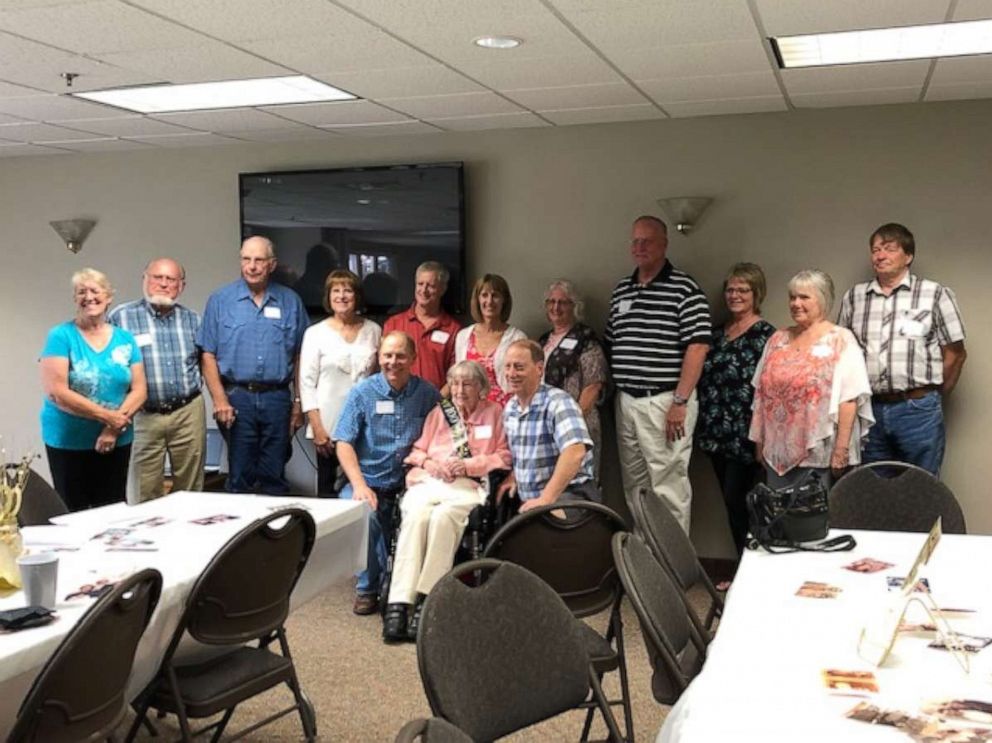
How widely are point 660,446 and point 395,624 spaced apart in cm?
172

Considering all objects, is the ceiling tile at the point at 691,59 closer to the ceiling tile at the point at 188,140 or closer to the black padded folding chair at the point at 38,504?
the black padded folding chair at the point at 38,504

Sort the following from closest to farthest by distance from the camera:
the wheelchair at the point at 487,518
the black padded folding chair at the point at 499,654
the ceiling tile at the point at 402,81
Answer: the black padded folding chair at the point at 499,654 → the ceiling tile at the point at 402,81 → the wheelchair at the point at 487,518

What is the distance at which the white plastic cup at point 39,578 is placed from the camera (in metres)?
2.53

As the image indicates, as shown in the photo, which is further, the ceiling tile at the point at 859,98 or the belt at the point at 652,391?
the belt at the point at 652,391

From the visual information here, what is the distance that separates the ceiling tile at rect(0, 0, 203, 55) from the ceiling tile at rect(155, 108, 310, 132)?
1404 millimetres

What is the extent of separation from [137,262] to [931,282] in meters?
4.81

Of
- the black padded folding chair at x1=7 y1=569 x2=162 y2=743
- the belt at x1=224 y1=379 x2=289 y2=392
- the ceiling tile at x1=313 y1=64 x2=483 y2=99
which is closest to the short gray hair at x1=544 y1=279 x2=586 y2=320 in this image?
the ceiling tile at x1=313 y1=64 x2=483 y2=99

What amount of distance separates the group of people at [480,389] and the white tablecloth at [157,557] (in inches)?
32.1

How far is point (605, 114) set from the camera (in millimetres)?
5629

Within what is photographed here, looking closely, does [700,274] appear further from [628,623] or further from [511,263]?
[628,623]

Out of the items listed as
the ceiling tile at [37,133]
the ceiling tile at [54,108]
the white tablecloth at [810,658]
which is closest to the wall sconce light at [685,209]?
the ceiling tile at [54,108]

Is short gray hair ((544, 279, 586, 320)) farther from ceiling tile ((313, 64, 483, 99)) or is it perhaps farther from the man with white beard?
the man with white beard

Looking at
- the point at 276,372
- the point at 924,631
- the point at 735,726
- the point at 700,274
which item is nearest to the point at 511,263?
the point at 700,274

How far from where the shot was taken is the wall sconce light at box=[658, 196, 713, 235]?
18.7 feet
